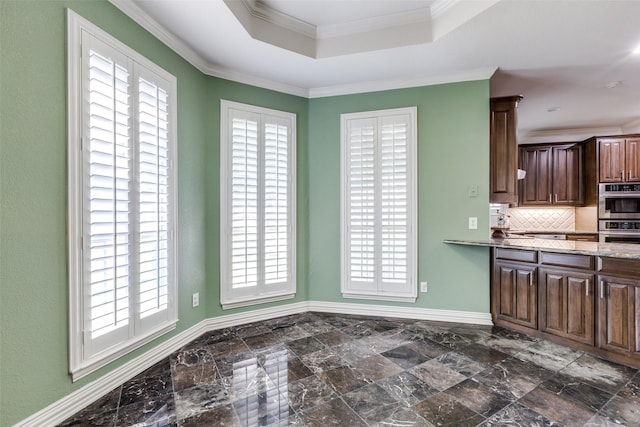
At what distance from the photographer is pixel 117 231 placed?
2.07m

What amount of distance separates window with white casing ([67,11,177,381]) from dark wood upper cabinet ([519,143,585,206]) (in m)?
6.31

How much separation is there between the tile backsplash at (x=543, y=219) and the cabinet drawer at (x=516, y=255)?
145 inches

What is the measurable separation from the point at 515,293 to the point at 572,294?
1.60 ft

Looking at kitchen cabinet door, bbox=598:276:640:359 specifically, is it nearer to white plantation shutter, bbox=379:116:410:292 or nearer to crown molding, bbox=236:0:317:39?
white plantation shutter, bbox=379:116:410:292

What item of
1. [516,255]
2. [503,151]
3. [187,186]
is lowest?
[516,255]

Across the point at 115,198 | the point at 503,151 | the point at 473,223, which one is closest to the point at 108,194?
the point at 115,198

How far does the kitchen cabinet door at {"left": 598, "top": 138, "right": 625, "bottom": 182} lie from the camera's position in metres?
5.24

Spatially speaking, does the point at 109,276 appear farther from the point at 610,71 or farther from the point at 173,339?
the point at 610,71

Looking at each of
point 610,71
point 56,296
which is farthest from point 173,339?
point 610,71

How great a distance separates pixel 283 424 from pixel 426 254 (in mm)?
2345

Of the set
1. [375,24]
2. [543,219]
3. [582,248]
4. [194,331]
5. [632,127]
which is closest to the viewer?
[582,248]

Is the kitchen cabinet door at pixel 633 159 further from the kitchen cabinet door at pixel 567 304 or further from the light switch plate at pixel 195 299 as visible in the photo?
the light switch plate at pixel 195 299

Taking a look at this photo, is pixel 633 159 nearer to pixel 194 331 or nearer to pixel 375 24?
pixel 375 24

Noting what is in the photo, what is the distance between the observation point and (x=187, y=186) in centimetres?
287
